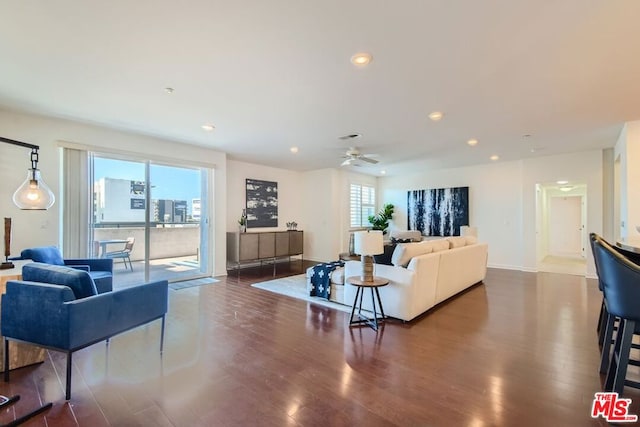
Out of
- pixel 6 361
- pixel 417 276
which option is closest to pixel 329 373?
pixel 417 276

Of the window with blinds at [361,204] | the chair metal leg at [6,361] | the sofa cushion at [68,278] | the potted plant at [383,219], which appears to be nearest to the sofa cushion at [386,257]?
the sofa cushion at [68,278]

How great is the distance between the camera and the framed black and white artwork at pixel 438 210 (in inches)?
317

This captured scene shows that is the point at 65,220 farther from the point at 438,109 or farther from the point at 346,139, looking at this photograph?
the point at 438,109

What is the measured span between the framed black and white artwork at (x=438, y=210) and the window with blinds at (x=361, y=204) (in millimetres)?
1282

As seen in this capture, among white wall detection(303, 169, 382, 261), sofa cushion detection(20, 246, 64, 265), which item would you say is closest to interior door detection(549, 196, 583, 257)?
white wall detection(303, 169, 382, 261)

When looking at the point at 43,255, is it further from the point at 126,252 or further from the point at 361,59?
the point at 361,59

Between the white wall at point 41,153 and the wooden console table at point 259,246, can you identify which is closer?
the white wall at point 41,153

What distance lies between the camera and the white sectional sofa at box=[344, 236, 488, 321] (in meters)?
3.65

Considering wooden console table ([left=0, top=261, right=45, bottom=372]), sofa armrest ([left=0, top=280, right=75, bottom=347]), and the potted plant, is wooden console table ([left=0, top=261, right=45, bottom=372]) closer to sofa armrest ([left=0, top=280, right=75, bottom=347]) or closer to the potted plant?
sofa armrest ([left=0, top=280, right=75, bottom=347])

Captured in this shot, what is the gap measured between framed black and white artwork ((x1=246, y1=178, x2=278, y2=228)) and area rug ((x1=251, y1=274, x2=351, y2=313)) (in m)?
2.11

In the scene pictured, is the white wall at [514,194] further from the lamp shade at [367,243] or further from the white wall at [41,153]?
the white wall at [41,153]

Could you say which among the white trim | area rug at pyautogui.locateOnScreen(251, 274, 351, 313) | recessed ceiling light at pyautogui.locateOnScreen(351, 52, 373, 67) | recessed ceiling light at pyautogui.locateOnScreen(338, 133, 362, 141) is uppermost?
recessed ceiling light at pyautogui.locateOnScreen(351, 52, 373, 67)

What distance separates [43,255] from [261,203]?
478 centimetres

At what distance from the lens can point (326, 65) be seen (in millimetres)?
2787
